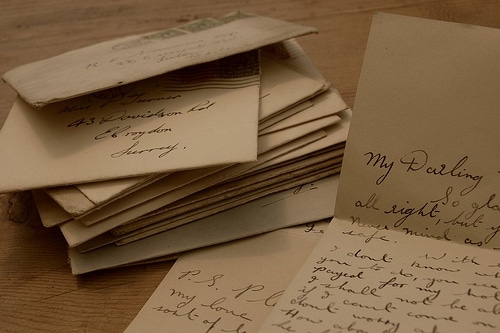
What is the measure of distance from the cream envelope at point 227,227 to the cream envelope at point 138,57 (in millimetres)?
167

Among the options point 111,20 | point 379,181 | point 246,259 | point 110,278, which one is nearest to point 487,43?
point 379,181

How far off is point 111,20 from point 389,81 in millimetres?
681

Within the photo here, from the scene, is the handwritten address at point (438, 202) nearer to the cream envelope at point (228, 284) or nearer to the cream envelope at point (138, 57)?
the cream envelope at point (228, 284)

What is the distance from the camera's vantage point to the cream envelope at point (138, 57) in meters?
0.70

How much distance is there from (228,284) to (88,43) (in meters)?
0.61

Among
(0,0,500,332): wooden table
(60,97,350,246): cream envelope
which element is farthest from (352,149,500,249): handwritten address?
(0,0,500,332): wooden table

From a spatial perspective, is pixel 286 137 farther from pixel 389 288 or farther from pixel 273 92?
pixel 389 288

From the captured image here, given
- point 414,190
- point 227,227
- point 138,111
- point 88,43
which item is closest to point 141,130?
point 138,111

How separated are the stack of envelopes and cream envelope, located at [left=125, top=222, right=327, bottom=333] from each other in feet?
0.05

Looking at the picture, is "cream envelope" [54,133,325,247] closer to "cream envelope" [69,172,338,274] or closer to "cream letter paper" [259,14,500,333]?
"cream envelope" [69,172,338,274]

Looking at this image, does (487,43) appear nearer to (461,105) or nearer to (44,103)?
(461,105)

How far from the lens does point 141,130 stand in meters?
0.71

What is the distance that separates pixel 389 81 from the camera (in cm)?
62

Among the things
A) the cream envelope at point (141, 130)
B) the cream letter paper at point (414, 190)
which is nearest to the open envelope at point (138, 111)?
the cream envelope at point (141, 130)
